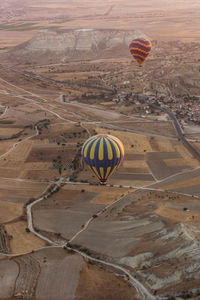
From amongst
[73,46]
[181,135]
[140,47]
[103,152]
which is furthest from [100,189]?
[73,46]

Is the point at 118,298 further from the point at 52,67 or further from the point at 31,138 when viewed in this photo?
the point at 52,67

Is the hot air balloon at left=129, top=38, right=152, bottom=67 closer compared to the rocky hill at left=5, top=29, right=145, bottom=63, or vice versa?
the hot air balloon at left=129, top=38, right=152, bottom=67

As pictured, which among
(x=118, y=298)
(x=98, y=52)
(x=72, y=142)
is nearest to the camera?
(x=118, y=298)

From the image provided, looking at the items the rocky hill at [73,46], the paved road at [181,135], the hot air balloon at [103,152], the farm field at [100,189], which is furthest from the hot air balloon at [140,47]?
the hot air balloon at [103,152]

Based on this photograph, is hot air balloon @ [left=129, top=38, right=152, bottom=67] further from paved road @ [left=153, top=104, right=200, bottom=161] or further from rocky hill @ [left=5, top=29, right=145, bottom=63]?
rocky hill @ [left=5, top=29, right=145, bottom=63]

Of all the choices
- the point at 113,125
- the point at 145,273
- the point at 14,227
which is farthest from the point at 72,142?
the point at 145,273

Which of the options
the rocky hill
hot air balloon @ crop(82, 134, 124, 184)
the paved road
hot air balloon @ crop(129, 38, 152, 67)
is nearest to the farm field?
the paved road

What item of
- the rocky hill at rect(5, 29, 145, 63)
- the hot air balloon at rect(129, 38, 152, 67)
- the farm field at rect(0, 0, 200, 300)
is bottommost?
the farm field at rect(0, 0, 200, 300)

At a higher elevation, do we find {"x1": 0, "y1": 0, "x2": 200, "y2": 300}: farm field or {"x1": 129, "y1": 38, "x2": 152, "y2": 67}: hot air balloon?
{"x1": 129, "y1": 38, "x2": 152, "y2": 67}: hot air balloon
